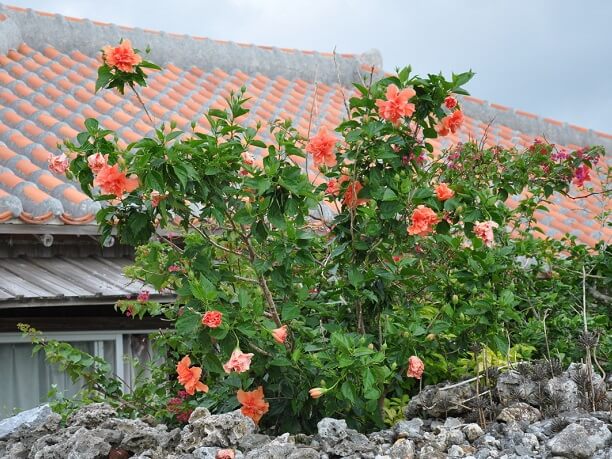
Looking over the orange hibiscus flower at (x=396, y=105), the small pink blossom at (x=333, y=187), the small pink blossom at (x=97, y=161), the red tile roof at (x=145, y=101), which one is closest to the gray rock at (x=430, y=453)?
the small pink blossom at (x=333, y=187)

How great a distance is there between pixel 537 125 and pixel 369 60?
2.56 meters

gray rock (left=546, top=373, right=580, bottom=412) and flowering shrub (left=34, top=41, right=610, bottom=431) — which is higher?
flowering shrub (left=34, top=41, right=610, bottom=431)

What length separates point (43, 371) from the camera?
7.80 m

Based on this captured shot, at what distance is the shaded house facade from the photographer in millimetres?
7270

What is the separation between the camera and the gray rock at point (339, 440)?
402cm

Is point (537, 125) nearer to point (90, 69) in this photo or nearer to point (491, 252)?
point (90, 69)

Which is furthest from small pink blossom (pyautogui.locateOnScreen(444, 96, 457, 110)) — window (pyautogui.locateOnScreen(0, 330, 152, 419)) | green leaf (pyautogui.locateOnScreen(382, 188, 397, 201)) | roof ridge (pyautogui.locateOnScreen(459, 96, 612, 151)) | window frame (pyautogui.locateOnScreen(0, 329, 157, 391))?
roof ridge (pyautogui.locateOnScreen(459, 96, 612, 151))

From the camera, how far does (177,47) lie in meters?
12.9

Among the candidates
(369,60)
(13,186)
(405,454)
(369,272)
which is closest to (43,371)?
(13,186)

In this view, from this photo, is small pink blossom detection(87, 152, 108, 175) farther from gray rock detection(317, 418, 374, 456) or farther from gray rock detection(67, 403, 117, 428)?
gray rock detection(317, 418, 374, 456)

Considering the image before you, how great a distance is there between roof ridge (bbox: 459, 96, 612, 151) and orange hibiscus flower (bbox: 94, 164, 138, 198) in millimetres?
10034

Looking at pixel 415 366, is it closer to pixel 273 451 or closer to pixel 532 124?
pixel 273 451

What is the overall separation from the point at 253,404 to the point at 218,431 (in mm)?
393

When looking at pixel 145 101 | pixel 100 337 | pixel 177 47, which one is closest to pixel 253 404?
pixel 100 337
